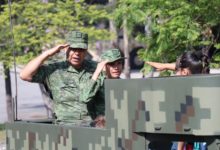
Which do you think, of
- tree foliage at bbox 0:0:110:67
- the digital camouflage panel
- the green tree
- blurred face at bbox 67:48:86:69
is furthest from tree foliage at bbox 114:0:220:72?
the digital camouflage panel

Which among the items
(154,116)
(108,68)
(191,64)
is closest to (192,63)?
(191,64)

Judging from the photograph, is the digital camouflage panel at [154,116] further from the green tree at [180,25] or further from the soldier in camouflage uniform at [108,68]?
the green tree at [180,25]

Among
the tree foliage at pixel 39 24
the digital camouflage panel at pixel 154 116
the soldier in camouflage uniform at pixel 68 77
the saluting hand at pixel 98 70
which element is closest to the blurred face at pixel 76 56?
the soldier in camouflage uniform at pixel 68 77

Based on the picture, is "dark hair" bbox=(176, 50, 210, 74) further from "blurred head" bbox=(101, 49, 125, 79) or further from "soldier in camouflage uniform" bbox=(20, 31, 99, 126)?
"soldier in camouflage uniform" bbox=(20, 31, 99, 126)

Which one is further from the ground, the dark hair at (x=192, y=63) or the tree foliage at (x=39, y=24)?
the tree foliage at (x=39, y=24)

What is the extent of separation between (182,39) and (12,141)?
370 cm

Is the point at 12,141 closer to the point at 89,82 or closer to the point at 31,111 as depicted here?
the point at 89,82

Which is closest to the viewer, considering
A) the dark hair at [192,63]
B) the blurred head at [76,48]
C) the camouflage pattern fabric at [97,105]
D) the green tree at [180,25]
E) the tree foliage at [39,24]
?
the dark hair at [192,63]

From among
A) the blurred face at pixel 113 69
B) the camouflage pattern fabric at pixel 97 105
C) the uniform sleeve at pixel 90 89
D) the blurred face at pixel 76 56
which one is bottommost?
the camouflage pattern fabric at pixel 97 105

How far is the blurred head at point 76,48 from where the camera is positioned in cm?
520

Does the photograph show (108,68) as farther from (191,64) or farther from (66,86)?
(191,64)

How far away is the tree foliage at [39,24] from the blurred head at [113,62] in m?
7.33

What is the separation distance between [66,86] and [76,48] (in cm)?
32

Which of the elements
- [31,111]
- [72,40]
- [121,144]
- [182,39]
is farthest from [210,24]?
[31,111]
